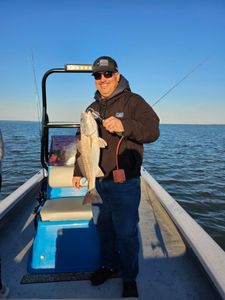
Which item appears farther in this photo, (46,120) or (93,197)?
(46,120)

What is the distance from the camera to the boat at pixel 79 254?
10.3ft

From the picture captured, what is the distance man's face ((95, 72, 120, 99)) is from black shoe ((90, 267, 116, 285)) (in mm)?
2084

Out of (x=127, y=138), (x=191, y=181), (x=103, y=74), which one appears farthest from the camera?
(x=191, y=181)

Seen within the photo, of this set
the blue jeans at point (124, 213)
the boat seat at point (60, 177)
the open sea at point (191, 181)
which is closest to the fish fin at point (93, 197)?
the blue jeans at point (124, 213)

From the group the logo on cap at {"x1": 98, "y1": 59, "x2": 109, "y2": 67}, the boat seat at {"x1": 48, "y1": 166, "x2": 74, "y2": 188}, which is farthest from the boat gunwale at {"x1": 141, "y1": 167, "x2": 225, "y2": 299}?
the logo on cap at {"x1": 98, "y1": 59, "x2": 109, "y2": 67}

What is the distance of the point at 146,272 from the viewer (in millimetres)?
3520

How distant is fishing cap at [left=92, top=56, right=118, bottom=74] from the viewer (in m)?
2.69

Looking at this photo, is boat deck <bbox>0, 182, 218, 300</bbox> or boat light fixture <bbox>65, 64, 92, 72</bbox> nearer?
boat deck <bbox>0, 182, 218, 300</bbox>

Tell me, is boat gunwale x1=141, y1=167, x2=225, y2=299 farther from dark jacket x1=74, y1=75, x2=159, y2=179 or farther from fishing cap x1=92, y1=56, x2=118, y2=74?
fishing cap x1=92, y1=56, x2=118, y2=74

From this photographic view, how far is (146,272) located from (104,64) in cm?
262

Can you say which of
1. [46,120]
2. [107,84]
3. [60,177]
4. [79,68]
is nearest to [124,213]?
[107,84]

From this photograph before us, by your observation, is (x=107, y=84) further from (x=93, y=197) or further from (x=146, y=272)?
(x=146, y=272)

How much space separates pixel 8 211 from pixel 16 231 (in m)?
0.41

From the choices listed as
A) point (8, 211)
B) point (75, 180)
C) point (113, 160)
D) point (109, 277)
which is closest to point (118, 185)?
point (113, 160)
